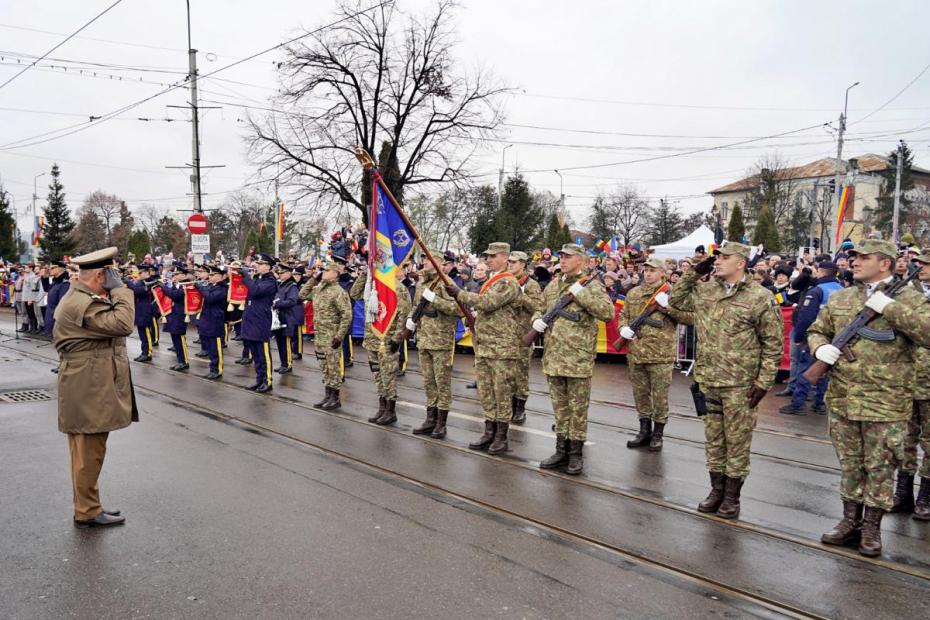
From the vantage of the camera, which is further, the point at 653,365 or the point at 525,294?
the point at 525,294

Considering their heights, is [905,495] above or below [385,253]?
below

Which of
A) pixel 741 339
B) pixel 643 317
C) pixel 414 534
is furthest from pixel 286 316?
pixel 741 339

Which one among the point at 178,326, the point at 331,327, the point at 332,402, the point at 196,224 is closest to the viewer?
the point at 332,402

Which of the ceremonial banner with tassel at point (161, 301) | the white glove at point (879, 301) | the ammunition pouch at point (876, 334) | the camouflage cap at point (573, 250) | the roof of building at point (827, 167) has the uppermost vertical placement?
the roof of building at point (827, 167)

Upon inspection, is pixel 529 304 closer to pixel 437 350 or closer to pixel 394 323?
pixel 437 350

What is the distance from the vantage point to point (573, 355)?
672cm

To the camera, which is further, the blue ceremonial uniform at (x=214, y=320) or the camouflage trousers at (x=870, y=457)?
the blue ceremonial uniform at (x=214, y=320)

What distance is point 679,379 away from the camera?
41.9 ft

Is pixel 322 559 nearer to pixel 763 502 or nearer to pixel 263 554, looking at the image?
pixel 263 554

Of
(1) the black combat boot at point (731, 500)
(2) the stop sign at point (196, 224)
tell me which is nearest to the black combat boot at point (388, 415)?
(1) the black combat boot at point (731, 500)

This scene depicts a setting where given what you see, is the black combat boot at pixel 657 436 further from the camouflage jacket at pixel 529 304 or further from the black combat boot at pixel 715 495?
the black combat boot at pixel 715 495

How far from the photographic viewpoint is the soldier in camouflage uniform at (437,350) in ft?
26.5

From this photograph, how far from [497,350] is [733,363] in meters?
2.61

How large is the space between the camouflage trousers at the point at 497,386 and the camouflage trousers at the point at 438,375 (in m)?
0.59
